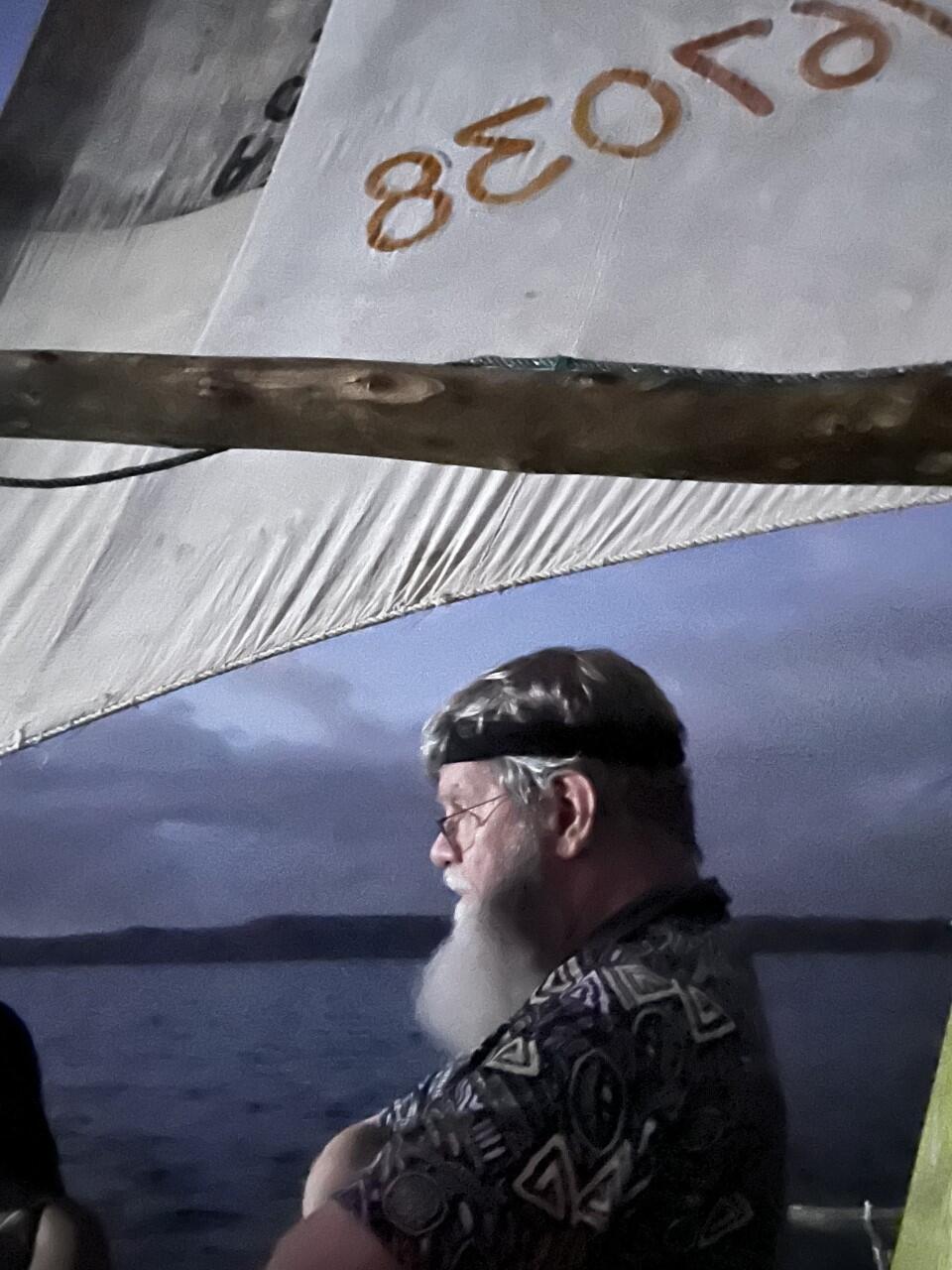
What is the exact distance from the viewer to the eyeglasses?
0.98m

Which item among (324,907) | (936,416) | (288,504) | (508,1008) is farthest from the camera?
(288,504)

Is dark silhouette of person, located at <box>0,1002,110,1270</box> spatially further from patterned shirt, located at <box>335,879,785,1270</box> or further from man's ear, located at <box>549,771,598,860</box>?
man's ear, located at <box>549,771,598,860</box>

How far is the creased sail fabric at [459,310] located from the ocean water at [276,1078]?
0.97 feet

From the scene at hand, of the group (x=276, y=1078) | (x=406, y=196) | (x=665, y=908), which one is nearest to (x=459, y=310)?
(x=406, y=196)

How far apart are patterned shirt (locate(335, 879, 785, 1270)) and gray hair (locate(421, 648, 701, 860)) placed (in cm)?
10

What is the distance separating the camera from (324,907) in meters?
1.02

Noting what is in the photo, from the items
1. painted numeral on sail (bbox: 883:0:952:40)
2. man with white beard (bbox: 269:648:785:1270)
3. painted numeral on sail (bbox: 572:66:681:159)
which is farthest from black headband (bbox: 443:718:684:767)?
painted numeral on sail (bbox: 883:0:952:40)

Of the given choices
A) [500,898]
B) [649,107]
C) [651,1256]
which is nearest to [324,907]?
[500,898]

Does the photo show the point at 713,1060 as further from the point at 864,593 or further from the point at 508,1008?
the point at 864,593

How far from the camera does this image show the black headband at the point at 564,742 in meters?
0.98

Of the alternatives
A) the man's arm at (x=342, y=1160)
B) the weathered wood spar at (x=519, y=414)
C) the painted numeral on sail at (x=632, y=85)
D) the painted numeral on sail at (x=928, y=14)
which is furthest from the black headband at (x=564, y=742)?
the painted numeral on sail at (x=928, y=14)

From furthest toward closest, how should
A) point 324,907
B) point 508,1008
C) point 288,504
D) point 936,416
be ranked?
1. point 288,504
2. point 324,907
3. point 508,1008
4. point 936,416

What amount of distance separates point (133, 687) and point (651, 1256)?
654 millimetres

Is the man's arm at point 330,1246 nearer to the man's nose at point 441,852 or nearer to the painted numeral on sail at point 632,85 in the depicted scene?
the man's nose at point 441,852
